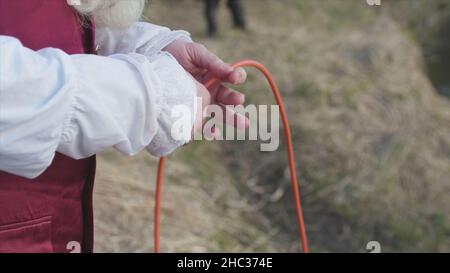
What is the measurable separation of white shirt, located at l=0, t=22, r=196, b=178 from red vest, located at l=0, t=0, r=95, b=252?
0.04 metres

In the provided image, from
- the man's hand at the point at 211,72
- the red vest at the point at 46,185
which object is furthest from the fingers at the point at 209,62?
the red vest at the point at 46,185

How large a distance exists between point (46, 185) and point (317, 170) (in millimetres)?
1466

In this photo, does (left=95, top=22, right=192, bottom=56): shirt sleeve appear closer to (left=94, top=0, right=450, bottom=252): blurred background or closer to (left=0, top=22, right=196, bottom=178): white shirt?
(left=0, top=22, right=196, bottom=178): white shirt

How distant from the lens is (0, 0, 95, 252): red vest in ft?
2.36

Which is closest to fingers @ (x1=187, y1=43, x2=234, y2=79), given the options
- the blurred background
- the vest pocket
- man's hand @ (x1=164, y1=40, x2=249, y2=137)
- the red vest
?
man's hand @ (x1=164, y1=40, x2=249, y2=137)

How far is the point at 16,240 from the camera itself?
75 cm

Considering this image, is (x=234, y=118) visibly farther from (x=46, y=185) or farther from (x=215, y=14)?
(x=215, y=14)

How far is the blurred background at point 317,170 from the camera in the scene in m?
1.84

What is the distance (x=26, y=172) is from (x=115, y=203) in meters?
1.12

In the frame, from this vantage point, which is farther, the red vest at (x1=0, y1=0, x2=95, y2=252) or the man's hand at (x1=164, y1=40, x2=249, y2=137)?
the man's hand at (x1=164, y1=40, x2=249, y2=137)

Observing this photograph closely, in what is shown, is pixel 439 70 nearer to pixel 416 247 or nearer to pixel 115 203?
pixel 416 247

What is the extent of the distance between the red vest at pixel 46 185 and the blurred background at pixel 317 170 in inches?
33.1
